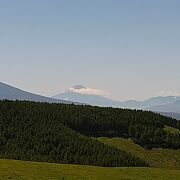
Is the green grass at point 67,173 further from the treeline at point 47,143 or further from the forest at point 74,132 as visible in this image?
the forest at point 74,132

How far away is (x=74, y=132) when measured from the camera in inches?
5581

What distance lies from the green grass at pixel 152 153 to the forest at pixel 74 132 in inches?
197

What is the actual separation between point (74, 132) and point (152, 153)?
93.0 ft

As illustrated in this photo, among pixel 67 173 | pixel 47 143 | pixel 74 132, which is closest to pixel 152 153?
pixel 74 132

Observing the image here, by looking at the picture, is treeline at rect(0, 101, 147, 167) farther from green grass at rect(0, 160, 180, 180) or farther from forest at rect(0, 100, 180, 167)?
green grass at rect(0, 160, 180, 180)

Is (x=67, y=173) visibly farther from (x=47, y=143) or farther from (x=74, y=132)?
(x=74, y=132)

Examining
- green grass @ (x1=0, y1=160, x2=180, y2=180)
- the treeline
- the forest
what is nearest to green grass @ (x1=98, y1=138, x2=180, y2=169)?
the forest

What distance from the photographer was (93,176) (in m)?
68.5

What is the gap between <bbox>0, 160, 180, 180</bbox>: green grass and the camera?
204 feet

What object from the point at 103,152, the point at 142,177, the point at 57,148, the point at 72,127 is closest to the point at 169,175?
the point at 142,177

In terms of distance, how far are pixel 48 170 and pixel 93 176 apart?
789 centimetres

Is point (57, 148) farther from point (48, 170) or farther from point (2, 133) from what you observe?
point (48, 170)

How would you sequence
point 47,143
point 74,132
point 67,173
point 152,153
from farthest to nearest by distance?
point 74,132 → point 152,153 → point 47,143 → point 67,173

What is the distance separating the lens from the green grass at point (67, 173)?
204 ft
